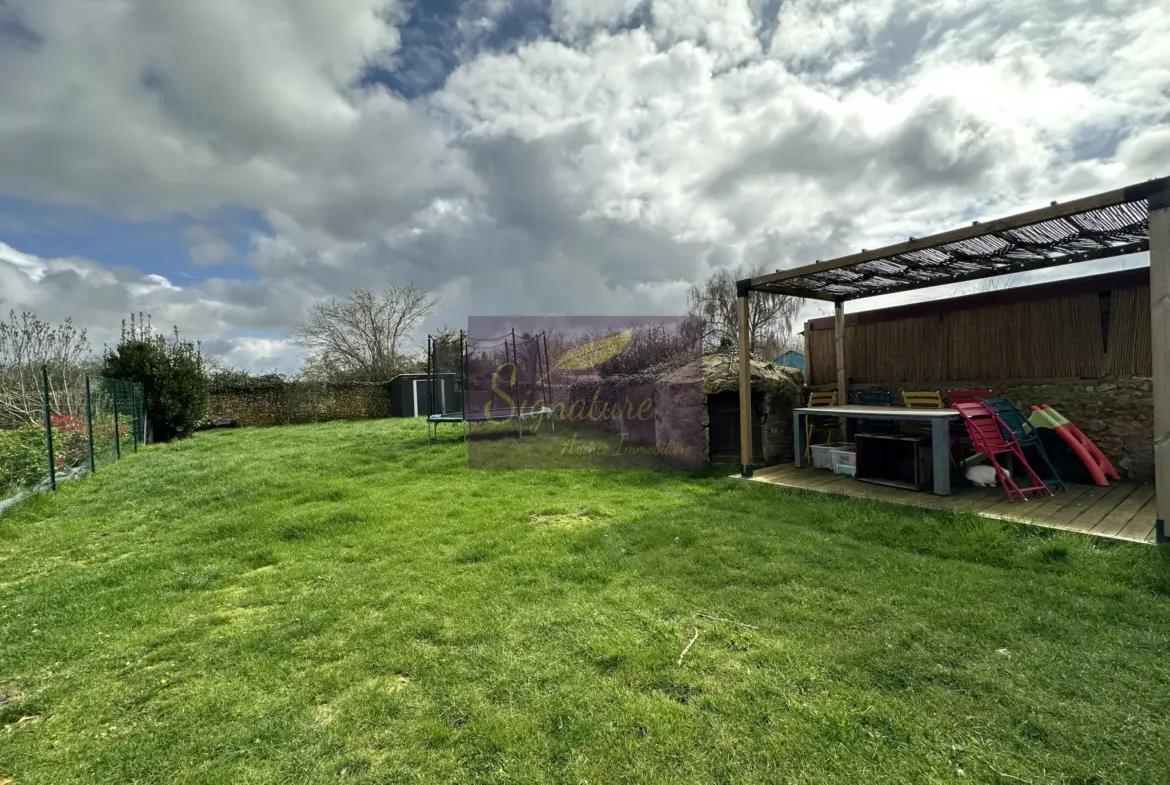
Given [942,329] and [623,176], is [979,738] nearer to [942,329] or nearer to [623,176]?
[942,329]

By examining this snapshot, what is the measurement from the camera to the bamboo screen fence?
16.6 feet

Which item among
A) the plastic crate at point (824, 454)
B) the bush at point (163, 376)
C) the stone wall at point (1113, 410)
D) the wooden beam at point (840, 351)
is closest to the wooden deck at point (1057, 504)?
the stone wall at point (1113, 410)

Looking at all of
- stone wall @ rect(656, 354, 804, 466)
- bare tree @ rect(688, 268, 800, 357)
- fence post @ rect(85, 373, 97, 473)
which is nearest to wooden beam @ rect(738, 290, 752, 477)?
stone wall @ rect(656, 354, 804, 466)

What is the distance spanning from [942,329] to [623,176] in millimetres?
5871

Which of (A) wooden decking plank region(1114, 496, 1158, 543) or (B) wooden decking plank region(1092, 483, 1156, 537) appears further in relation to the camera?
(B) wooden decking plank region(1092, 483, 1156, 537)

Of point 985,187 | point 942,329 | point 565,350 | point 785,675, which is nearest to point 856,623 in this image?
point 785,675

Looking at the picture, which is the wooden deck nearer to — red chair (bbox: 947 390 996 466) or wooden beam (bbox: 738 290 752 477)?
wooden beam (bbox: 738 290 752 477)

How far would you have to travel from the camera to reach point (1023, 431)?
16.0 ft

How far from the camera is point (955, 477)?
5344 mm

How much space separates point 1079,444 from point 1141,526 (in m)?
1.63

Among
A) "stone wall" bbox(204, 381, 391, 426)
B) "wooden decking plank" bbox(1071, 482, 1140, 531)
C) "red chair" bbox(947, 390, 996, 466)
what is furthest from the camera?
"stone wall" bbox(204, 381, 391, 426)

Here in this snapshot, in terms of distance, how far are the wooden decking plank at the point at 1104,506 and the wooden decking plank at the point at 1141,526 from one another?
0.48 ft

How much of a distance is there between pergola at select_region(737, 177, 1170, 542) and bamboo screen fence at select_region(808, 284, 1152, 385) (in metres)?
0.48

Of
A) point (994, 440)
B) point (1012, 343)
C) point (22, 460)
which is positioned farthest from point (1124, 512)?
point (22, 460)
